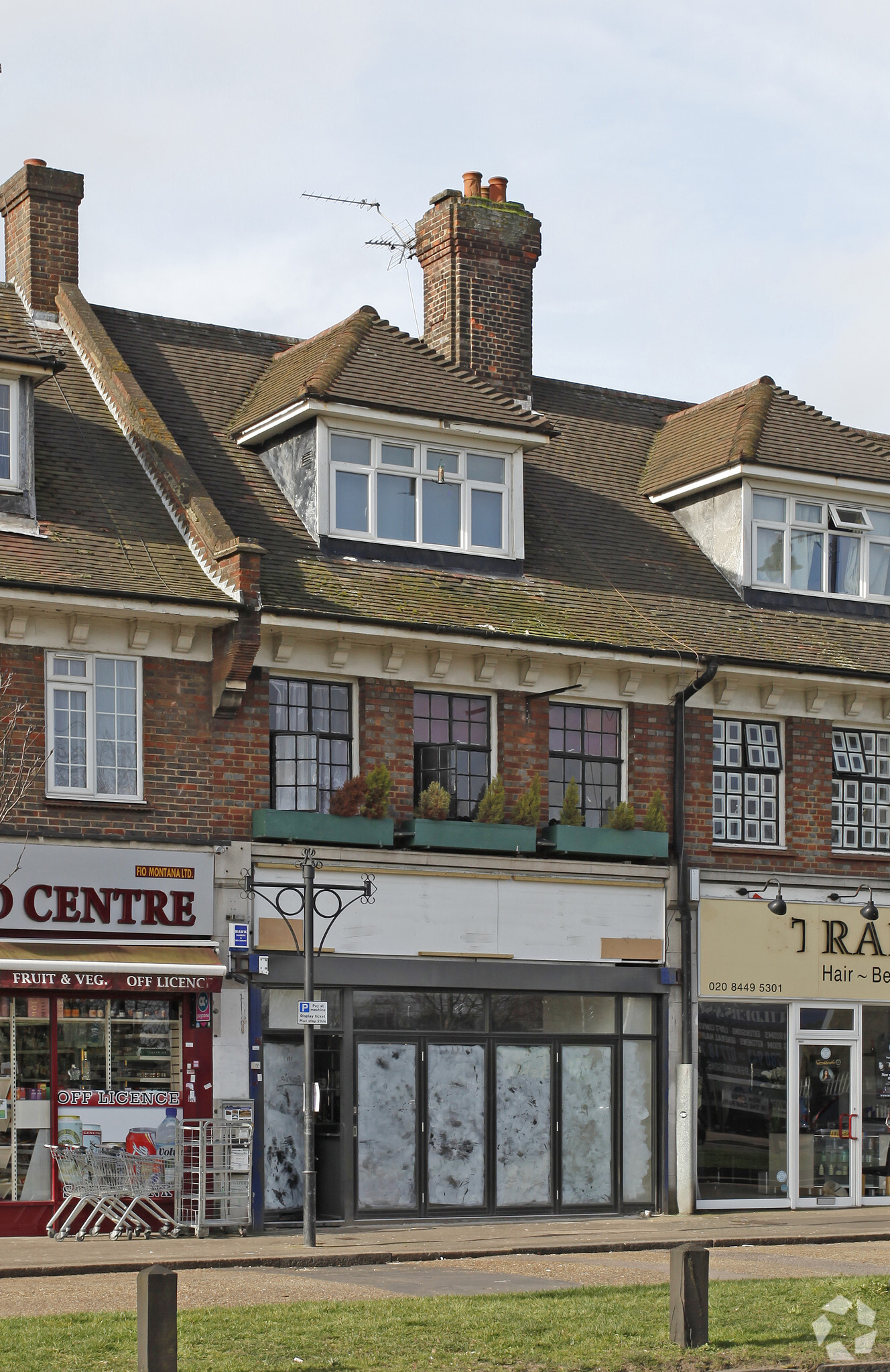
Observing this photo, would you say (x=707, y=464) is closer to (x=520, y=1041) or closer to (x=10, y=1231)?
(x=520, y=1041)

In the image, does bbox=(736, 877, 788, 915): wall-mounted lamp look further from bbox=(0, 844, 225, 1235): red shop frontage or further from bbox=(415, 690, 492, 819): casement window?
bbox=(0, 844, 225, 1235): red shop frontage

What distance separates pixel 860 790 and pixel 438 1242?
31.6ft

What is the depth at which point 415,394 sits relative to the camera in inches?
941

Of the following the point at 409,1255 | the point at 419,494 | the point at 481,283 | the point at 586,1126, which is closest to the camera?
the point at 409,1255

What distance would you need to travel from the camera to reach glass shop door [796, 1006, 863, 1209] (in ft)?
80.7

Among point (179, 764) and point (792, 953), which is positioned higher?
point (179, 764)

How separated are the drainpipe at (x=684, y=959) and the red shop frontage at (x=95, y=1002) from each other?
620 cm

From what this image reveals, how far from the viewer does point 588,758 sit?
24.0 metres

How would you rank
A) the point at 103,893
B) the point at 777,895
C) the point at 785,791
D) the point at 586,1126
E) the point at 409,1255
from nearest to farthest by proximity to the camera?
the point at 409,1255
the point at 103,893
the point at 586,1126
the point at 777,895
the point at 785,791

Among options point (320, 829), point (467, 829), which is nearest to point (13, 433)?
point (320, 829)

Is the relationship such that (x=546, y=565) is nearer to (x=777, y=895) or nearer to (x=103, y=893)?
(x=777, y=895)

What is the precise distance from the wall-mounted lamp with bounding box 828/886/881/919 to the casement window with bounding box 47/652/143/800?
9.51m

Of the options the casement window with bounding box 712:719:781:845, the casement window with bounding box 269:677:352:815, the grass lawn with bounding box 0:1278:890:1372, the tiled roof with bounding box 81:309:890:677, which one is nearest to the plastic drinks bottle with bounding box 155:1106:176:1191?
the casement window with bounding box 269:677:352:815

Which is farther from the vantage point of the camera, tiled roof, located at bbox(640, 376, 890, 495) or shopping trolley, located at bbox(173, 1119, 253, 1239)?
tiled roof, located at bbox(640, 376, 890, 495)
